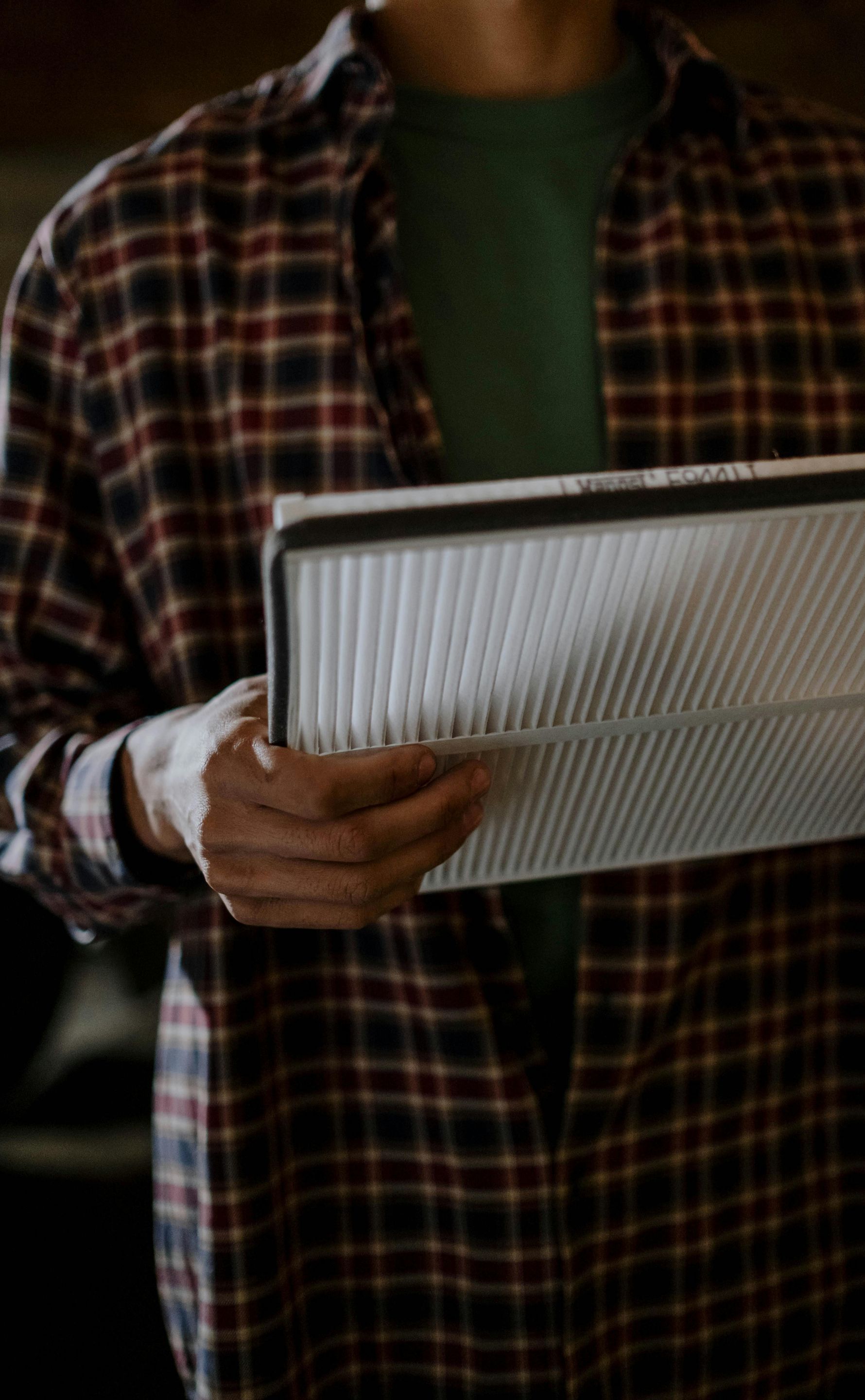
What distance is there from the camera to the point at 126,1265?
52.4 inches

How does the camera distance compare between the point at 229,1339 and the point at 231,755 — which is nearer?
the point at 231,755

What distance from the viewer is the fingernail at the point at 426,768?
0.45m

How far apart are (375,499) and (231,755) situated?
15 centimetres

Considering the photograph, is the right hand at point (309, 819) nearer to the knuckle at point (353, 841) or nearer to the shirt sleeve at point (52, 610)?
the knuckle at point (353, 841)

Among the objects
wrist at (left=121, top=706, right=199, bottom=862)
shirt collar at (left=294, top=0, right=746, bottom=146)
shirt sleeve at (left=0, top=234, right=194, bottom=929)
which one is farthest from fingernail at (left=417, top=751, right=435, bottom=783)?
shirt collar at (left=294, top=0, right=746, bottom=146)

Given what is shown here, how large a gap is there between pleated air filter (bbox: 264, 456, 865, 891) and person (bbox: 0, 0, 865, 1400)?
188 mm

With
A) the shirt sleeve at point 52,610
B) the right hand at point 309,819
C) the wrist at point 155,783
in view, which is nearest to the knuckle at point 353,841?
the right hand at point 309,819

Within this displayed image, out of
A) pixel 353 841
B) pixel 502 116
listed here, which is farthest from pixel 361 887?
pixel 502 116

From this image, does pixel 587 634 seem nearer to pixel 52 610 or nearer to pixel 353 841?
pixel 353 841

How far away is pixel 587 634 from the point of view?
0.43 metres

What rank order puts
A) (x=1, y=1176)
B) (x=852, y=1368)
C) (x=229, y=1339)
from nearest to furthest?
(x=229, y=1339) → (x=852, y=1368) → (x=1, y=1176)

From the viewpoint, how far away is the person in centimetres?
67

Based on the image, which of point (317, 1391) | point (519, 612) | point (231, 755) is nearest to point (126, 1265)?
point (317, 1391)

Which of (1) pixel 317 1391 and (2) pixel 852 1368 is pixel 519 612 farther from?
(2) pixel 852 1368
